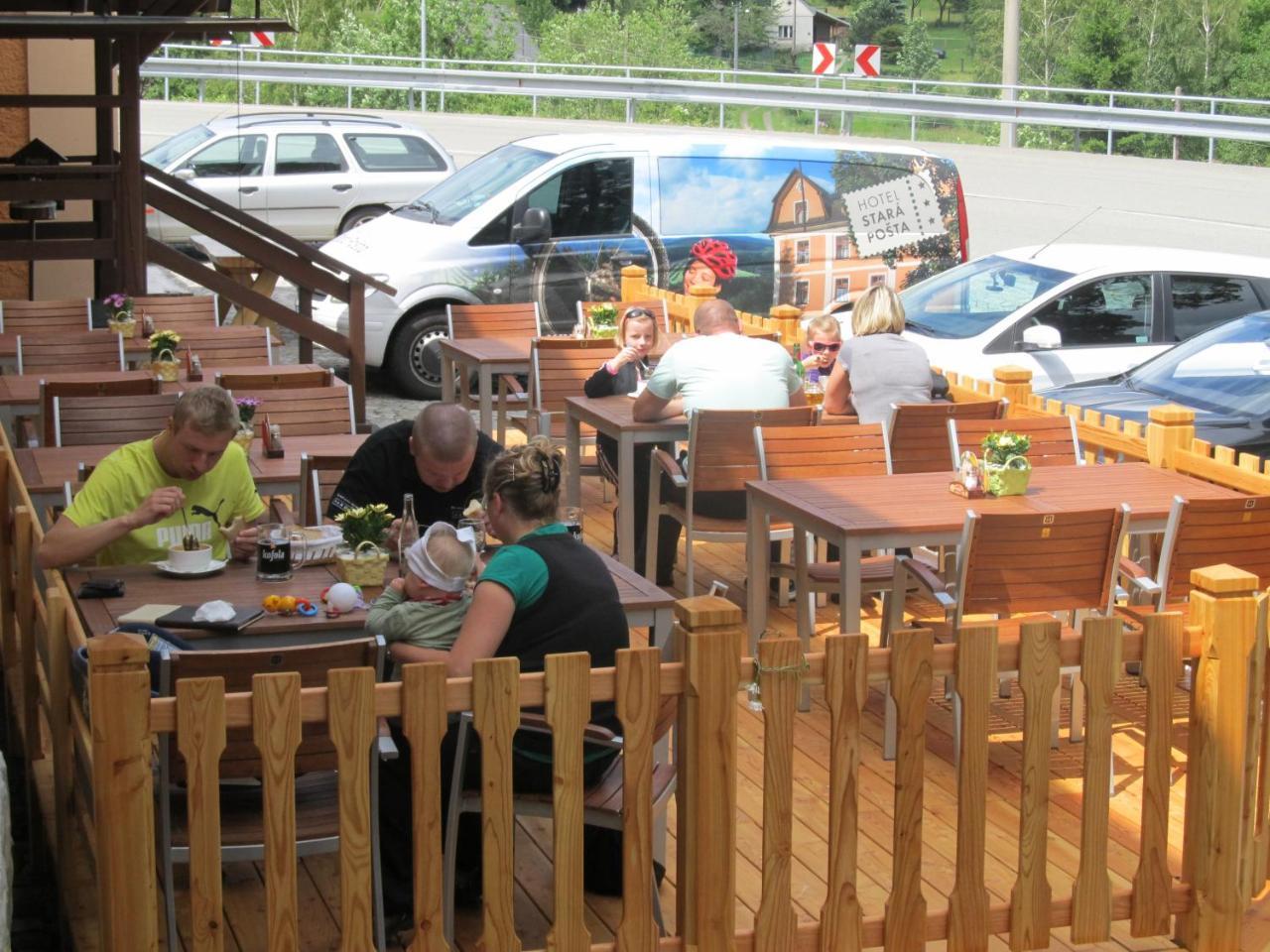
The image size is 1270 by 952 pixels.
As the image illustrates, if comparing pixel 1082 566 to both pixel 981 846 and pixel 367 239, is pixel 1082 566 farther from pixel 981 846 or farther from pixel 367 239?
pixel 367 239

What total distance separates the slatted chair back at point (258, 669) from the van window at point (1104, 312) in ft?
23.8

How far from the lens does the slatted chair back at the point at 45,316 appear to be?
10188mm

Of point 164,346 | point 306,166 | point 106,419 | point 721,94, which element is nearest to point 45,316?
point 164,346

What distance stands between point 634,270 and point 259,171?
7.37 m

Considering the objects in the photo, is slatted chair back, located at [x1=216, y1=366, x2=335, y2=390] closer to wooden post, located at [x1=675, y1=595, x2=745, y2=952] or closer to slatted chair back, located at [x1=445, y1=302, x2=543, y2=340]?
slatted chair back, located at [x1=445, y1=302, x2=543, y2=340]

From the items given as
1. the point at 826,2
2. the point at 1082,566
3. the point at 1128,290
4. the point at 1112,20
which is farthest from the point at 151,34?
the point at 826,2

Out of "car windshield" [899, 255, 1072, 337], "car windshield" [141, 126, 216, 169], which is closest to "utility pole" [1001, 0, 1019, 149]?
"car windshield" [141, 126, 216, 169]

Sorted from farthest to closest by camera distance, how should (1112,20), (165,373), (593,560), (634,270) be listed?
(1112,20), (634,270), (165,373), (593,560)

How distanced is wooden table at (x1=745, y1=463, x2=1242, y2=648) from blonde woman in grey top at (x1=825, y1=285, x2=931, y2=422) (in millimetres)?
1104

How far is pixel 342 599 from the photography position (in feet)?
16.2

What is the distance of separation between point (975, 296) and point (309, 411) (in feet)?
16.0

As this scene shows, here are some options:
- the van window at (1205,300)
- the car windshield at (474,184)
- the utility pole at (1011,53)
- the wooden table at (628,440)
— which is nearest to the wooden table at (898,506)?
the wooden table at (628,440)

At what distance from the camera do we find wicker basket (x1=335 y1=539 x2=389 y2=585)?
525 cm

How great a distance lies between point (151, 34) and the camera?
11.3 m
